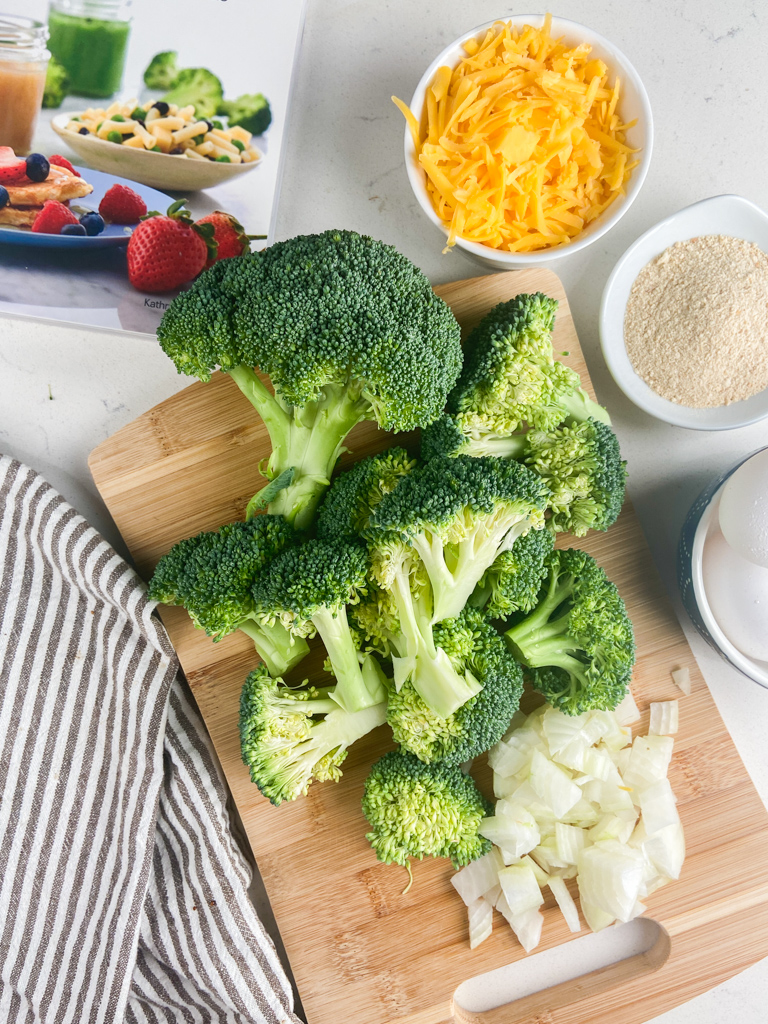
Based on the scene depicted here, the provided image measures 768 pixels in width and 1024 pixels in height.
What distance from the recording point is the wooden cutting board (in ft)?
5.08

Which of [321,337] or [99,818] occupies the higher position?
[321,337]

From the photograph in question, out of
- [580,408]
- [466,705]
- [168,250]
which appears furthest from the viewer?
[168,250]

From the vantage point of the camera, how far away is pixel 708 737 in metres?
1.59

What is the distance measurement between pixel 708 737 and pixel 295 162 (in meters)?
1.60

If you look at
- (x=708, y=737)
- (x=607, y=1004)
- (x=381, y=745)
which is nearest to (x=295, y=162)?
(x=381, y=745)

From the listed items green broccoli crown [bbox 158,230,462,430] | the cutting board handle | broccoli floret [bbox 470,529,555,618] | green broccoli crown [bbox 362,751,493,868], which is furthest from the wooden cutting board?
broccoli floret [bbox 470,529,555,618]

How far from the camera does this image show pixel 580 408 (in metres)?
1.47

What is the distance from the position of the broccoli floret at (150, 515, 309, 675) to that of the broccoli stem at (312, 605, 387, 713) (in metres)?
0.09

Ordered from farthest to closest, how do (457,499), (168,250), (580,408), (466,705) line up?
(168,250) < (580,408) < (466,705) < (457,499)

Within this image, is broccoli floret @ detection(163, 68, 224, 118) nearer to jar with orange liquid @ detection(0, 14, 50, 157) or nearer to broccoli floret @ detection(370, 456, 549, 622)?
jar with orange liquid @ detection(0, 14, 50, 157)

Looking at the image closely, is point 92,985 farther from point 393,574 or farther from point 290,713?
point 393,574

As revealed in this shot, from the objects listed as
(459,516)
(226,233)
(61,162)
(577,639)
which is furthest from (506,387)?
(61,162)

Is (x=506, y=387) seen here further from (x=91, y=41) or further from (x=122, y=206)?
(x=91, y=41)

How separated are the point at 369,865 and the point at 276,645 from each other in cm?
54
